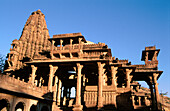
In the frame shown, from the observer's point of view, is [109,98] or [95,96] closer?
[109,98]

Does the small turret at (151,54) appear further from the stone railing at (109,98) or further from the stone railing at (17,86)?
the stone railing at (17,86)

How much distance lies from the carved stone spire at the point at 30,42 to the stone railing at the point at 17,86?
60.9 ft

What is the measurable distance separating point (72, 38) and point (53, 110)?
10969mm

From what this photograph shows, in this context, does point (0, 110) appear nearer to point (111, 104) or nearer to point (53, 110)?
point (53, 110)

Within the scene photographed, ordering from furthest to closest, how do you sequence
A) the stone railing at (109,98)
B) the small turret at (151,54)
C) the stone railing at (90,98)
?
the small turret at (151,54) < the stone railing at (90,98) < the stone railing at (109,98)

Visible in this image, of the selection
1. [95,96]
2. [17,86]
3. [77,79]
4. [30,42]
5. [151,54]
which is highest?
[30,42]

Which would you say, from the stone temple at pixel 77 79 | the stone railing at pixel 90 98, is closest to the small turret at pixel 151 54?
the stone temple at pixel 77 79

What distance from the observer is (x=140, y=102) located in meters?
25.4

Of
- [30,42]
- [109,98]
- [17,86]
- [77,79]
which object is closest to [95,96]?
[109,98]

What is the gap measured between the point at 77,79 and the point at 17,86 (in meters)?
8.55

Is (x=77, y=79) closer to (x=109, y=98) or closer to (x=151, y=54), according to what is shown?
(x=109, y=98)

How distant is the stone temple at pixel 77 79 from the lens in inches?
704

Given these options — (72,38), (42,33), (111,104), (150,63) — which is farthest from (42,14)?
(111,104)

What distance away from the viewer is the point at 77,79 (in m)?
22.9
